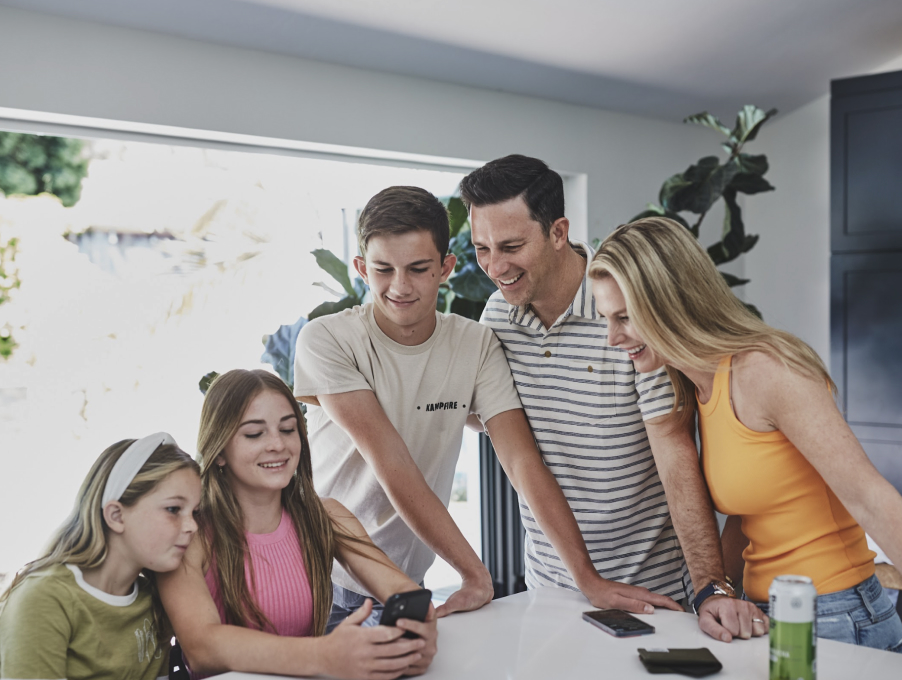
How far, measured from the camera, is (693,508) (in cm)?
178

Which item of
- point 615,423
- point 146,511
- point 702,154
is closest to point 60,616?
point 146,511

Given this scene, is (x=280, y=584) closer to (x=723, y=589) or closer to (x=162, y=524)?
(x=162, y=524)

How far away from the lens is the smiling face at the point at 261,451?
175 centimetres

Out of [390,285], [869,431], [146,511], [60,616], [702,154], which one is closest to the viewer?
[60,616]

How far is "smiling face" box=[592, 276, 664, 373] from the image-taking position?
1.72 m

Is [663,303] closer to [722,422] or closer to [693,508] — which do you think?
[722,422]

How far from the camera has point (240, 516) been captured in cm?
175

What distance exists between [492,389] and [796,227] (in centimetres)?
335

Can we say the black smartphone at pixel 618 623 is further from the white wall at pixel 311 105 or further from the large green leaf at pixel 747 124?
the large green leaf at pixel 747 124

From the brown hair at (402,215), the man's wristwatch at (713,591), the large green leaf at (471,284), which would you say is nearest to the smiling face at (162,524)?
the brown hair at (402,215)

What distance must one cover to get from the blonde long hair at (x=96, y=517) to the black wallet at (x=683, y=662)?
3.02 ft

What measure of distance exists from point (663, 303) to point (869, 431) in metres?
2.69

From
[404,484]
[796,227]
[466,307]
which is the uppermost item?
[796,227]

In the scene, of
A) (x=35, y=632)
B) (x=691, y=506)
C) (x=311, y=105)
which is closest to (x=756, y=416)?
(x=691, y=506)
